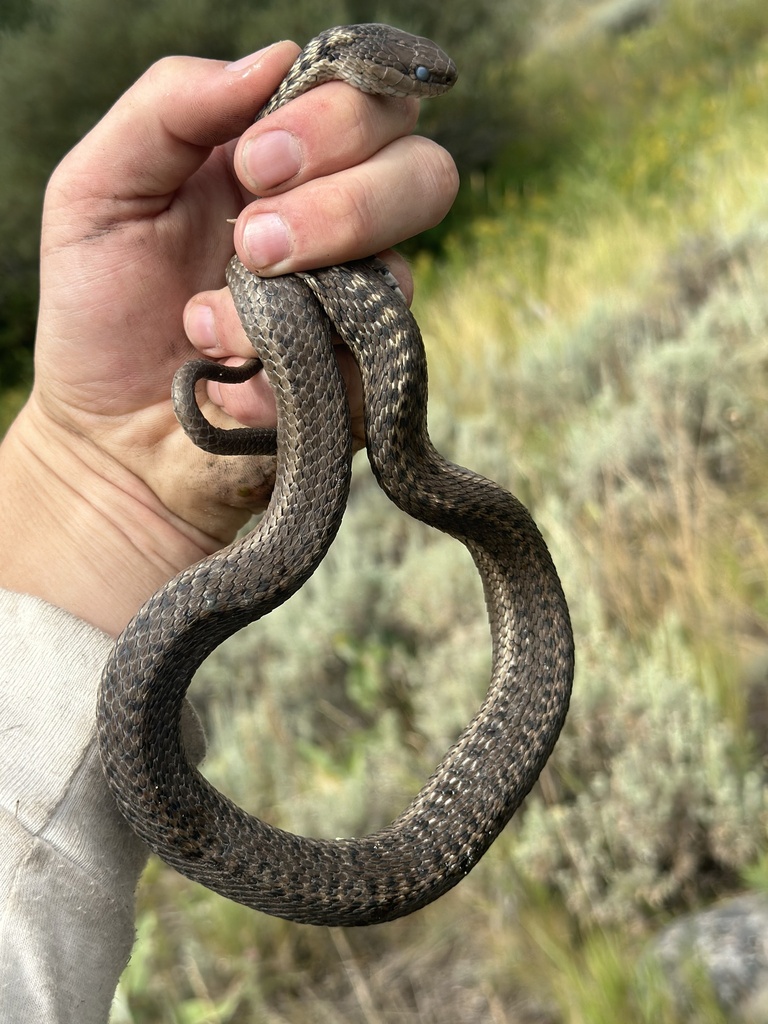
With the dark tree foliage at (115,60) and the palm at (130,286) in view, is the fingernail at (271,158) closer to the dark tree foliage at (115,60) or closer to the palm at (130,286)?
the palm at (130,286)

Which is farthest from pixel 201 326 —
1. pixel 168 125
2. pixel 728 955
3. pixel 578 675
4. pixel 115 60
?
pixel 115 60

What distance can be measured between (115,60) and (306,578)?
12.2 m

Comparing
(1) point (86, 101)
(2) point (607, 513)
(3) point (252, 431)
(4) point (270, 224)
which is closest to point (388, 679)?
(2) point (607, 513)

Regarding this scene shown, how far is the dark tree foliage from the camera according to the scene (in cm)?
1162

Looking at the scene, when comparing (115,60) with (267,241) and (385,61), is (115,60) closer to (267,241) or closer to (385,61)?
(385,61)

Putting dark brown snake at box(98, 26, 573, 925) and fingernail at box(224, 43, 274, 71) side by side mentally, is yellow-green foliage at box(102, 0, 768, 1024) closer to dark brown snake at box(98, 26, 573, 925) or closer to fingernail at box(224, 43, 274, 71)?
dark brown snake at box(98, 26, 573, 925)

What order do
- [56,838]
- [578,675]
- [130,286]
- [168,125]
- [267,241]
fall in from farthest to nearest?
1. [578,675]
2. [130,286]
3. [168,125]
4. [267,241]
5. [56,838]

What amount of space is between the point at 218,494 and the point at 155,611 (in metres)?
0.72

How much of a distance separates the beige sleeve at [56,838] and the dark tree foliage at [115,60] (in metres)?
11.0

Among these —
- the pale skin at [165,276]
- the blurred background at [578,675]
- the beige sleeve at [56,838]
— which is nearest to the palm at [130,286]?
the pale skin at [165,276]

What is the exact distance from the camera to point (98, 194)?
244 cm

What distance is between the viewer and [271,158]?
6.61ft

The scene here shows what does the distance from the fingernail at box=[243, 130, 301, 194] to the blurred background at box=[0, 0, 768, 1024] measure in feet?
6.94

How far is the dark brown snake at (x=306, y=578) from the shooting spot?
6.02ft
